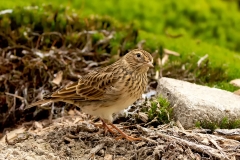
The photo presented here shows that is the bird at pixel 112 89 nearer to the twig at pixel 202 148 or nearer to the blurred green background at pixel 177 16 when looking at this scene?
the twig at pixel 202 148

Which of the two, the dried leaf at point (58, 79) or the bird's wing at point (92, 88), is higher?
the bird's wing at point (92, 88)

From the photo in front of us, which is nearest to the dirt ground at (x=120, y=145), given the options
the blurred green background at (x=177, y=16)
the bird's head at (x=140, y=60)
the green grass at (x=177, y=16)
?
the bird's head at (x=140, y=60)

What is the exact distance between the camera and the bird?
16.4 feet

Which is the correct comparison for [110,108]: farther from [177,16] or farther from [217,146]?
[177,16]

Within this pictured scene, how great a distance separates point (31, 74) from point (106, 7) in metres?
4.35

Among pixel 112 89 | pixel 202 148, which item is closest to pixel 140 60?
pixel 112 89

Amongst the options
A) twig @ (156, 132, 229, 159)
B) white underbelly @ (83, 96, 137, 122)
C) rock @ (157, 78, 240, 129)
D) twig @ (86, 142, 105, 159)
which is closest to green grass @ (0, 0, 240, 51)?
rock @ (157, 78, 240, 129)

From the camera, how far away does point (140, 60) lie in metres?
5.16

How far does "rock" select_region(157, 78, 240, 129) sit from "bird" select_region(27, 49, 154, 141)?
0.47 meters

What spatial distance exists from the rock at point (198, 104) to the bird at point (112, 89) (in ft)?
1.54

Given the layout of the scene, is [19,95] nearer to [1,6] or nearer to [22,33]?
[22,33]

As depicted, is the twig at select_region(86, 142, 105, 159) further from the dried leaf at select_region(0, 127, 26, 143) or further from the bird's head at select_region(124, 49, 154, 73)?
the dried leaf at select_region(0, 127, 26, 143)

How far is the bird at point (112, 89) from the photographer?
5000 millimetres

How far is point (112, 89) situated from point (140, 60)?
16.7 inches
